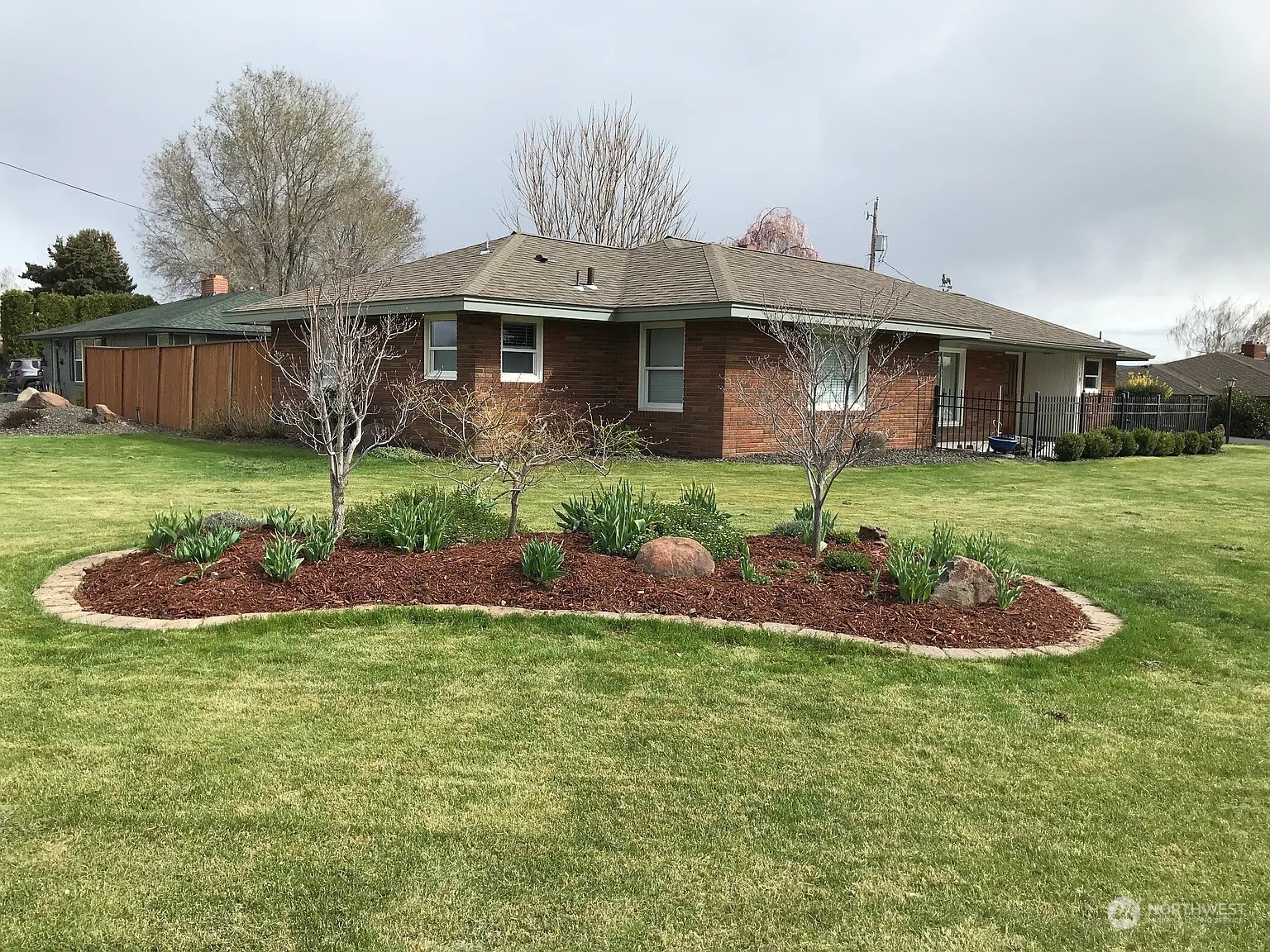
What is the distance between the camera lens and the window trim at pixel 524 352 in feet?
56.2

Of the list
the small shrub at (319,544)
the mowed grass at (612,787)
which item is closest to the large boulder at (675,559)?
the mowed grass at (612,787)

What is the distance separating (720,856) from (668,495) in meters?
8.81

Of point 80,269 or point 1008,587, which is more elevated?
point 80,269

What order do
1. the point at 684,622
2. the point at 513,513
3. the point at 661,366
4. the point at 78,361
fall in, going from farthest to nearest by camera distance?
the point at 78,361
the point at 661,366
the point at 513,513
the point at 684,622

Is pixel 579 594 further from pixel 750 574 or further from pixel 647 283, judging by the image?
pixel 647 283

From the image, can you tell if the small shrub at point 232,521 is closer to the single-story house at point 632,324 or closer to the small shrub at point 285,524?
the small shrub at point 285,524

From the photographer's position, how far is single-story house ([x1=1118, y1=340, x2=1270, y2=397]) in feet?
153

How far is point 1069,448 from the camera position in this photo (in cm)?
1959

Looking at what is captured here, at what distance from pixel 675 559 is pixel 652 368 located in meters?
12.0

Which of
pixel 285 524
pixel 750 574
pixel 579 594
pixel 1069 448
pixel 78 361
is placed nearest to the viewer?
pixel 579 594

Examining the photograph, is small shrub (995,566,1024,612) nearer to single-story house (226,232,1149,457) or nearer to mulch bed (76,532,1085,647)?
mulch bed (76,532,1085,647)

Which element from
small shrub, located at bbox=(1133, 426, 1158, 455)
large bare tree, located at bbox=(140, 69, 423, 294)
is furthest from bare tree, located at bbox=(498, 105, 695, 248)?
small shrub, located at bbox=(1133, 426, 1158, 455)

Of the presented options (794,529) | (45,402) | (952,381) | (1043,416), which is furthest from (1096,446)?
(45,402)

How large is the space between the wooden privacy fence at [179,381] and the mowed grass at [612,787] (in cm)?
1524
